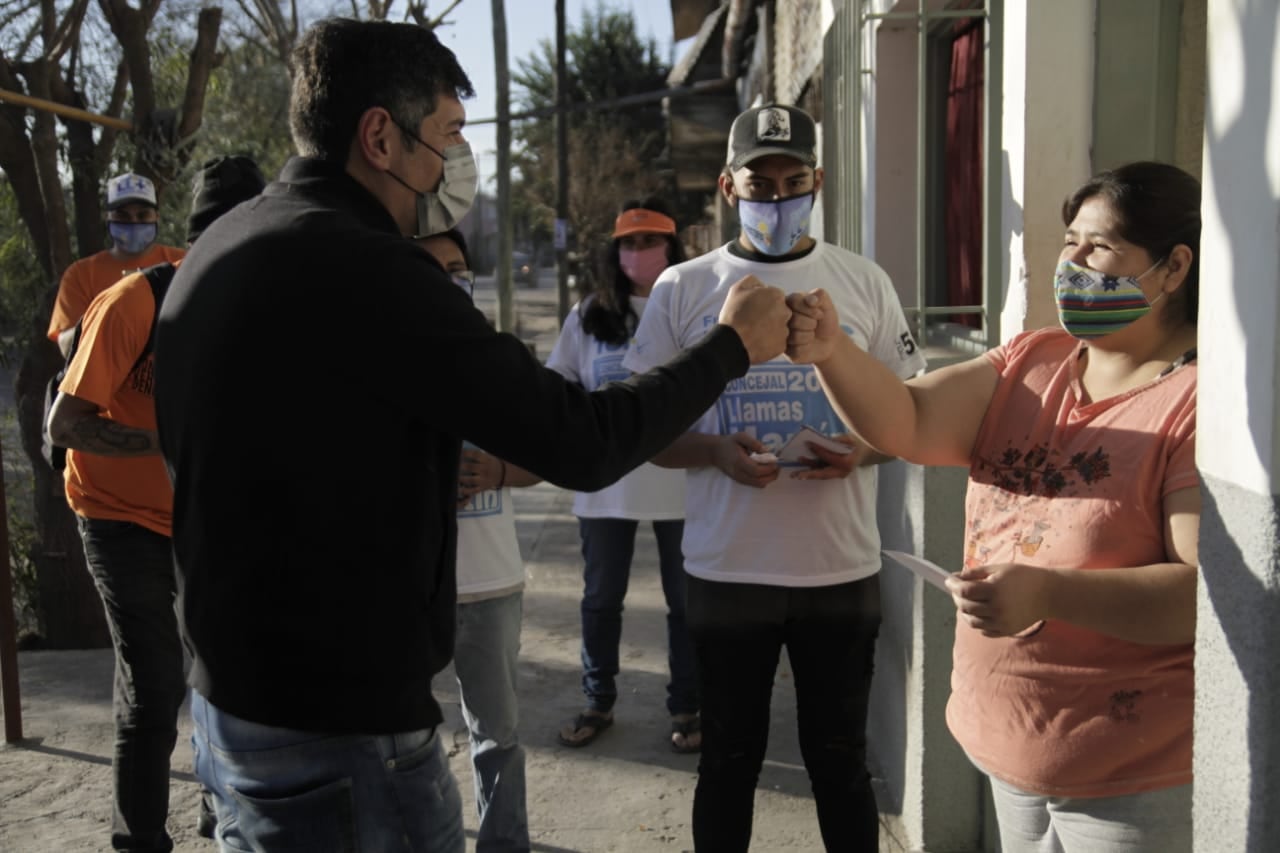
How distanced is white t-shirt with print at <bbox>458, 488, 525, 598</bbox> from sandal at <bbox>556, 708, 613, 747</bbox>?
5.07ft

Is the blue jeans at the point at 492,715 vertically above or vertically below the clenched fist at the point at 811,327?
below

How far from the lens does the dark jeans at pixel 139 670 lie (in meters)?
3.56

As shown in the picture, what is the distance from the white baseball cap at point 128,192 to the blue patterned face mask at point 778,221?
9.00 feet

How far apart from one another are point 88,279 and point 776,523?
319 centimetres

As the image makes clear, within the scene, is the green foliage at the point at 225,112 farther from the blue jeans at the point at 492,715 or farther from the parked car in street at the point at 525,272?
the parked car in street at the point at 525,272

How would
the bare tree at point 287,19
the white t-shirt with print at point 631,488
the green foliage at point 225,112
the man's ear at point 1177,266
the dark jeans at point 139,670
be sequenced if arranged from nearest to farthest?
1. the man's ear at point 1177,266
2. the dark jeans at point 139,670
3. the white t-shirt with print at point 631,488
4. the green foliage at point 225,112
5. the bare tree at point 287,19

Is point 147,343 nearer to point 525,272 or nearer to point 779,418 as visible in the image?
point 779,418

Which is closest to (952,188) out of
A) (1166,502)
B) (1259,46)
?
(1166,502)

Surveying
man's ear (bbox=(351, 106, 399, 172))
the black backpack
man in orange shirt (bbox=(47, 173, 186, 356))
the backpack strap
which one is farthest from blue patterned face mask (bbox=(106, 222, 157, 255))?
man's ear (bbox=(351, 106, 399, 172))

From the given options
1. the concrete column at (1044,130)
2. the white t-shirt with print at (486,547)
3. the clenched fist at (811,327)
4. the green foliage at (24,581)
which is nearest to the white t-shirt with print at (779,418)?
the concrete column at (1044,130)

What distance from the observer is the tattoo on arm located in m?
3.53

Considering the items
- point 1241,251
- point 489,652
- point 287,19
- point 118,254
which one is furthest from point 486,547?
point 287,19

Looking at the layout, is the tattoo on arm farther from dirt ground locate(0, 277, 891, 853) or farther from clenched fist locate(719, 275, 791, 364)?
clenched fist locate(719, 275, 791, 364)

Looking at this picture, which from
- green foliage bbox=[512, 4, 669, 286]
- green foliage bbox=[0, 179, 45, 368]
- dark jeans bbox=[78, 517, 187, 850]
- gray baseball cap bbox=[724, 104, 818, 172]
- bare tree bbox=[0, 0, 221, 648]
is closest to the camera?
gray baseball cap bbox=[724, 104, 818, 172]
